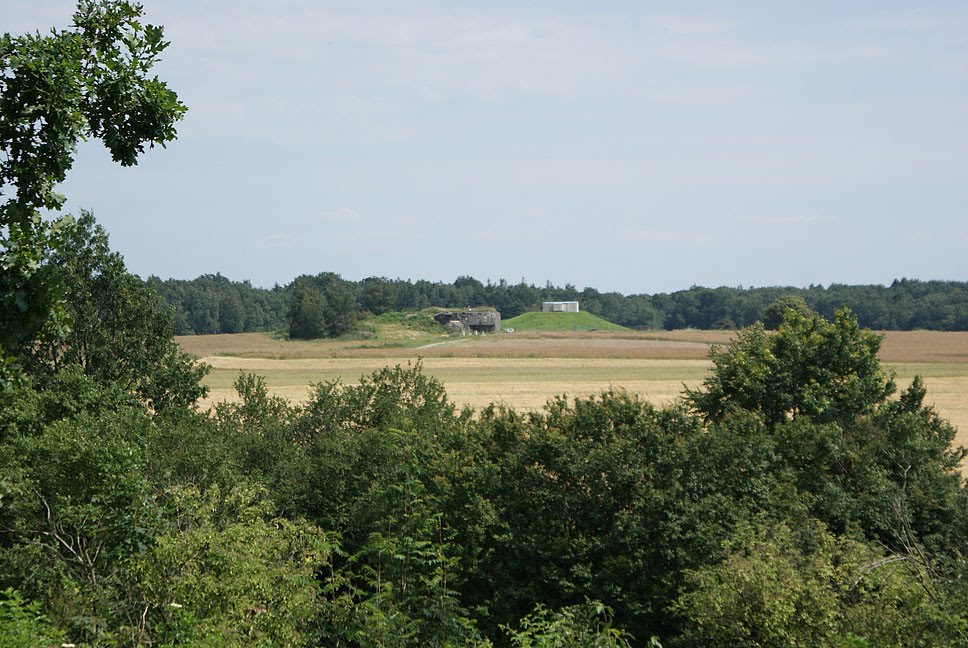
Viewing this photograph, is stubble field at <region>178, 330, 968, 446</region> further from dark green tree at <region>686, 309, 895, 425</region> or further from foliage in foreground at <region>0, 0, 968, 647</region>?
foliage in foreground at <region>0, 0, 968, 647</region>

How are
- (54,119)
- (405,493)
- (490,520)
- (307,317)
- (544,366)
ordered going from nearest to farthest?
1. (54,119)
2. (405,493)
3. (490,520)
4. (544,366)
5. (307,317)

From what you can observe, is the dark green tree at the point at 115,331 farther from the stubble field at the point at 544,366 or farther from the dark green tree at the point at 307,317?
the dark green tree at the point at 307,317

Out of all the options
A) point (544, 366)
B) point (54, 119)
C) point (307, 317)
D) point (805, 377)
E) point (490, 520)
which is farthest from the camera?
point (307, 317)

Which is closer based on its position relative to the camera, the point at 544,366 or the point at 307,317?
the point at 544,366

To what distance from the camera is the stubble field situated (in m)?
66.4

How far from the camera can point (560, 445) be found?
72.1 feet

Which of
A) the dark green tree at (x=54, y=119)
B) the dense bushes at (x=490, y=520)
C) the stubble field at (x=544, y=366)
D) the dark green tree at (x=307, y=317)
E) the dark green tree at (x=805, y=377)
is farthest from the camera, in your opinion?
the dark green tree at (x=307, y=317)

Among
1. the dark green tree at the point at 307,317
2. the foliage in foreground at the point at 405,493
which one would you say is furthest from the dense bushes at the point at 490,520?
the dark green tree at the point at 307,317

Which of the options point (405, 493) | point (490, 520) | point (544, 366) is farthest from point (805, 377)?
point (544, 366)

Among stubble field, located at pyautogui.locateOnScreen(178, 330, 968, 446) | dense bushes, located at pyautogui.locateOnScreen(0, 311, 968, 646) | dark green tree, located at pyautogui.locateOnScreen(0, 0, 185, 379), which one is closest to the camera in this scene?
dark green tree, located at pyautogui.locateOnScreen(0, 0, 185, 379)

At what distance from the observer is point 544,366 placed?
310 ft

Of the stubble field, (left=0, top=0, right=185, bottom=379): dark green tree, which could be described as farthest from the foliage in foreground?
the stubble field

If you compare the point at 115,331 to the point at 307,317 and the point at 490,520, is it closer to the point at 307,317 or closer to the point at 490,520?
the point at 490,520

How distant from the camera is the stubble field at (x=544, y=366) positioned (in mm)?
66375
